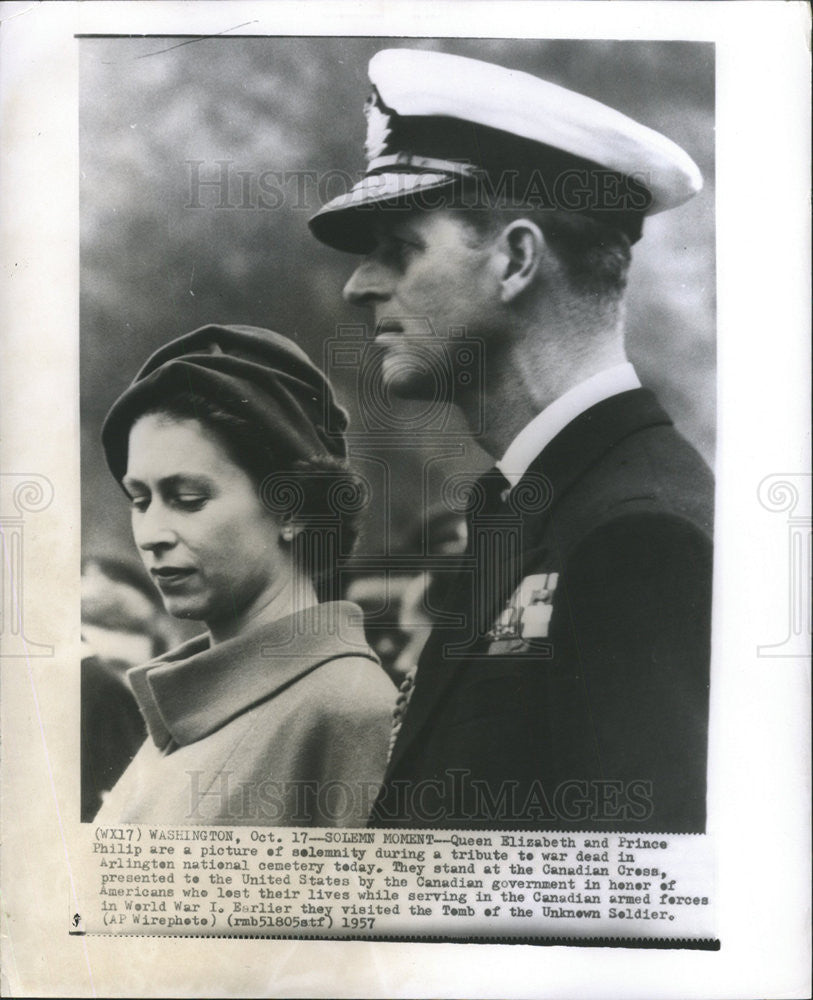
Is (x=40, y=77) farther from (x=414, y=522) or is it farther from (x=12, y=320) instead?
(x=414, y=522)

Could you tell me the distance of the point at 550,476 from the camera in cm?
173

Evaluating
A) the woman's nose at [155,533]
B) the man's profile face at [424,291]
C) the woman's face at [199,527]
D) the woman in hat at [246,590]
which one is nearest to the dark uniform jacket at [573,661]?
the woman in hat at [246,590]

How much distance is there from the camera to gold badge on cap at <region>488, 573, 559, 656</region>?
1714mm

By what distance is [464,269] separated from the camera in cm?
175

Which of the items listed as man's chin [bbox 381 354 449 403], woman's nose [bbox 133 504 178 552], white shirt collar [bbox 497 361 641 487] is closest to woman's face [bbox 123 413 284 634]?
woman's nose [bbox 133 504 178 552]

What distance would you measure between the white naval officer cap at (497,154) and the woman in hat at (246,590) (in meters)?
0.39

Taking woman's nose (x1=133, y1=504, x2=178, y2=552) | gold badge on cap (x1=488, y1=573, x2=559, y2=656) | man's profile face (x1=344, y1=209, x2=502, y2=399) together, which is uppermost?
man's profile face (x1=344, y1=209, x2=502, y2=399)

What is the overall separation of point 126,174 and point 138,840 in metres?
1.42

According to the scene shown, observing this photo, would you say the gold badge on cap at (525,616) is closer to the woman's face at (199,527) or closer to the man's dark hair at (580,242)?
the woman's face at (199,527)

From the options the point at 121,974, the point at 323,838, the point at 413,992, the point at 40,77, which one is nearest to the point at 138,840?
the point at 121,974

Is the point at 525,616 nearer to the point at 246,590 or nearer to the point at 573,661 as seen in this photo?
the point at 573,661

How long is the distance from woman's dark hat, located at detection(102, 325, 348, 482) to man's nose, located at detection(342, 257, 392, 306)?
0.53ft

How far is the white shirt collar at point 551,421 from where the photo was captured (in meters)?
1.73

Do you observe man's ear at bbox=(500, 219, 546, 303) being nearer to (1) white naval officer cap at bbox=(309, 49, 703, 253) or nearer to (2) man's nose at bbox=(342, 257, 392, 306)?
(1) white naval officer cap at bbox=(309, 49, 703, 253)
